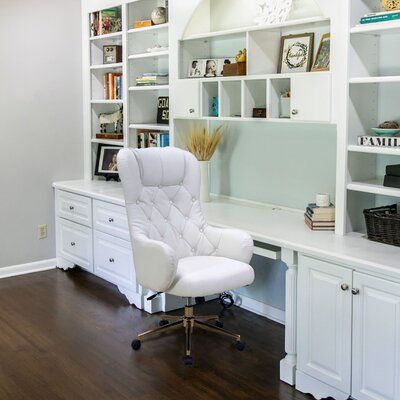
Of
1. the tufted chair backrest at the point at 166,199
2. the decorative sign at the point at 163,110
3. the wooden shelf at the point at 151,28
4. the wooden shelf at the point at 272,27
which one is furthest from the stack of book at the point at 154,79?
the tufted chair backrest at the point at 166,199

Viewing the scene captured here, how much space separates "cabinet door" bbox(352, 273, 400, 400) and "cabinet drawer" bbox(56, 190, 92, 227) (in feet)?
8.40

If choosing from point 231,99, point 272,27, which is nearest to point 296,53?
point 272,27

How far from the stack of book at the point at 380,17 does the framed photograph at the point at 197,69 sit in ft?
4.70

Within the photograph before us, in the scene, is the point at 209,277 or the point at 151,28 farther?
the point at 151,28

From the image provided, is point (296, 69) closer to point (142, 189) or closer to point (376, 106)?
point (376, 106)

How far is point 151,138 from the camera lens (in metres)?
4.76

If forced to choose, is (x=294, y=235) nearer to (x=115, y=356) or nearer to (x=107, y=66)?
(x=115, y=356)

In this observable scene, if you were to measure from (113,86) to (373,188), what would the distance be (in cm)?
→ 282

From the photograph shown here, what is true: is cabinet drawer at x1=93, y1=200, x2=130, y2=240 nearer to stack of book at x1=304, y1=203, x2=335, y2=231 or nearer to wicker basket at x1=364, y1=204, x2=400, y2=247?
stack of book at x1=304, y1=203, x2=335, y2=231

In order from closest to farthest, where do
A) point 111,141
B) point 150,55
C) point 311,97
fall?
1. point 311,97
2. point 150,55
3. point 111,141

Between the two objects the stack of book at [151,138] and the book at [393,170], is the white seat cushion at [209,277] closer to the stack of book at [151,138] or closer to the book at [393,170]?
the book at [393,170]

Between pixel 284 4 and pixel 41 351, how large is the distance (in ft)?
8.14

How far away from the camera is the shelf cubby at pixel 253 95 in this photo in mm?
3799

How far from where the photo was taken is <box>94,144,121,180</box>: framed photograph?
5.24 meters
